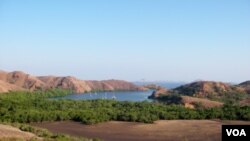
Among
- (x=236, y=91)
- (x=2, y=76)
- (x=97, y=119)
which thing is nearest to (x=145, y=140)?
(x=97, y=119)

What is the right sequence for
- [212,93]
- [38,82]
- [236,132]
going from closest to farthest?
[236,132] < [212,93] < [38,82]

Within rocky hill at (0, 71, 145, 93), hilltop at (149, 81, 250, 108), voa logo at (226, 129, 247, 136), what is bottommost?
voa logo at (226, 129, 247, 136)

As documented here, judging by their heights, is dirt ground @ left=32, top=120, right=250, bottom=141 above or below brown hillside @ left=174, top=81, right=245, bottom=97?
below

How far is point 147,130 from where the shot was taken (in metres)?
54.6

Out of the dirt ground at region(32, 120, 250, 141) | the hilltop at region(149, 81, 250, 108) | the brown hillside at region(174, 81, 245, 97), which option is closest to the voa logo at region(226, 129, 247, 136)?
the dirt ground at region(32, 120, 250, 141)

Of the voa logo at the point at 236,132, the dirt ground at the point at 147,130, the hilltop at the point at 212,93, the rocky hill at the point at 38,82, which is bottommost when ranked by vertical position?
the dirt ground at the point at 147,130

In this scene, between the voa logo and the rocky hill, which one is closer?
the voa logo

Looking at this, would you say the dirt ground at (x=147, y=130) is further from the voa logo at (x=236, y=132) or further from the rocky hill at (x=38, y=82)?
the rocky hill at (x=38, y=82)

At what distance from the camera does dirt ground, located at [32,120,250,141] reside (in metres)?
48.0

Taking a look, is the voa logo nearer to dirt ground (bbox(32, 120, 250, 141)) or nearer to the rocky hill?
dirt ground (bbox(32, 120, 250, 141))

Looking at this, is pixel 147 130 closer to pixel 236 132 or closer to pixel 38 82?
pixel 236 132

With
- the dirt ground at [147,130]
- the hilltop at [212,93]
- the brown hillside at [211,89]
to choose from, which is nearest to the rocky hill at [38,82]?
the hilltop at [212,93]

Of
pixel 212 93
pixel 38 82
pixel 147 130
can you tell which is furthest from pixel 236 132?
pixel 38 82

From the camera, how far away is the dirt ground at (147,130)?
48031mm
